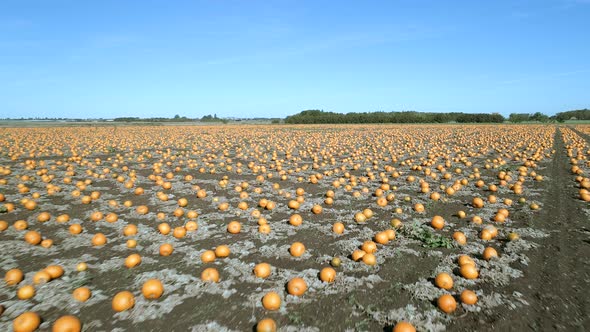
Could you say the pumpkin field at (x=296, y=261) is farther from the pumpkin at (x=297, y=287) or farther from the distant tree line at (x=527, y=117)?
the distant tree line at (x=527, y=117)

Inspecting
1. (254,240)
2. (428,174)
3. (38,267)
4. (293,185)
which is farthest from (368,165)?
(38,267)

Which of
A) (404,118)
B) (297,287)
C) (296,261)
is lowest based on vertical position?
(296,261)

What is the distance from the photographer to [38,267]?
201 inches

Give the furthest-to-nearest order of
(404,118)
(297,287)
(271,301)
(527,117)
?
(527,117) < (404,118) < (297,287) < (271,301)

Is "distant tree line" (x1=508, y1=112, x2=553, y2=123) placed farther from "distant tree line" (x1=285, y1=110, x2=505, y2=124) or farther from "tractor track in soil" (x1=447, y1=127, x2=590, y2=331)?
"tractor track in soil" (x1=447, y1=127, x2=590, y2=331)

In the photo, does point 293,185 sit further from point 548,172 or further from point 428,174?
point 548,172

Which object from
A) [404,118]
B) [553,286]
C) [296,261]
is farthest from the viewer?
[404,118]

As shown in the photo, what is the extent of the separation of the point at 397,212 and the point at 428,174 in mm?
5466

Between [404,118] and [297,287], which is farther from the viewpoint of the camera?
[404,118]

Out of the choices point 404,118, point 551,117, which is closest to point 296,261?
point 404,118

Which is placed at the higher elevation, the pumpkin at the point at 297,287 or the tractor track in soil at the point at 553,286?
the pumpkin at the point at 297,287

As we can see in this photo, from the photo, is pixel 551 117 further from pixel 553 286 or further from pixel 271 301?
pixel 271 301

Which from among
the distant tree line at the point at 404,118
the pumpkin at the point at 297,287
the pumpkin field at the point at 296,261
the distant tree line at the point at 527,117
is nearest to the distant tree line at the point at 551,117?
the distant tree line at the point at 527,117

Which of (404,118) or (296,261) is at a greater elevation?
(404,118)
